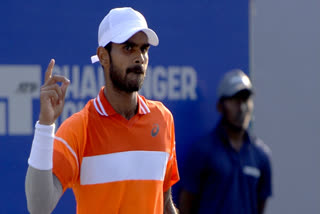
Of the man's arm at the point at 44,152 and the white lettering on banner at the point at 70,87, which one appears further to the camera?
the white lettering on banner at the point at 70,87

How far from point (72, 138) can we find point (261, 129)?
2.37 metres

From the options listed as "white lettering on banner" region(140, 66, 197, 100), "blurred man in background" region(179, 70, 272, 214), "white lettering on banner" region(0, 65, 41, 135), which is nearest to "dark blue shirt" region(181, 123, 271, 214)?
"blurred man in background" region(179, 70, 272, 214)

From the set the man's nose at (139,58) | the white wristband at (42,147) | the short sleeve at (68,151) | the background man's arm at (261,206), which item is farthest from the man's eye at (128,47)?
the background man's arm at (261,206)

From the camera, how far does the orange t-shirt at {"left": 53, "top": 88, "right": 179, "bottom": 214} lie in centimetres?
209

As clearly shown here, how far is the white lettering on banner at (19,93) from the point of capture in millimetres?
3262

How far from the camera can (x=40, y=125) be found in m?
1.90

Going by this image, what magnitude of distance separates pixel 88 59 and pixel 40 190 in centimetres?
160

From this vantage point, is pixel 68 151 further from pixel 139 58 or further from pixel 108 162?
pixel 139 58

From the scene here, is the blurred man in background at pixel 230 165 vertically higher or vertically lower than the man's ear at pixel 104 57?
lower

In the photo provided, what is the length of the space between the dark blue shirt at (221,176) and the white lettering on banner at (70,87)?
1.19 ft

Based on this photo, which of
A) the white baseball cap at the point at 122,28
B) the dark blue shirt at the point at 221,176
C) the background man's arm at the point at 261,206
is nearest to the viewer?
the white baseball cap at the point at 122,28

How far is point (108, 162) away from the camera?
2.15m

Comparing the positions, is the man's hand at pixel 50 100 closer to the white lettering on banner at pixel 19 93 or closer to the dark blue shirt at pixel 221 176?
the white lettering on banner at pixel 19 93

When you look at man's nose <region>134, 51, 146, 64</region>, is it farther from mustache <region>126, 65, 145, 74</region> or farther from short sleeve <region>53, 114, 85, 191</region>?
short sleeve <region>53, 114, 85, 191</region>
